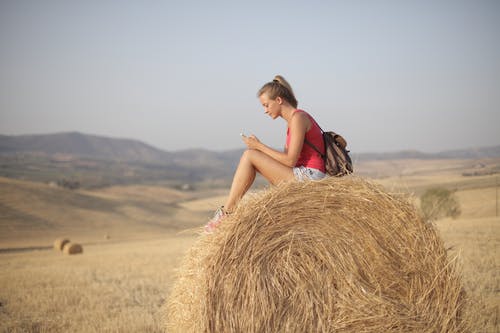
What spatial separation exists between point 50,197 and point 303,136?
44709 mm

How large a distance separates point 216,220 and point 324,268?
98 cm

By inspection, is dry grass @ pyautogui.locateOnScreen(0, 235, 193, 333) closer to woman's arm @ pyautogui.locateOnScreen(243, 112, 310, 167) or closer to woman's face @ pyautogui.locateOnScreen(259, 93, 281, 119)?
woman's arm @ pyautogui.locateOnScreen(243, 112, 310, 167)

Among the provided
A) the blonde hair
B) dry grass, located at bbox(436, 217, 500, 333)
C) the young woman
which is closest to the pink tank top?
the young woman

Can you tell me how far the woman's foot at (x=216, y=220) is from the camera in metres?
3.76

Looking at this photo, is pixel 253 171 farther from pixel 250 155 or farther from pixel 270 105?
pixel 270 105

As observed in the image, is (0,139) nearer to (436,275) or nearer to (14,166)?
(14,166)

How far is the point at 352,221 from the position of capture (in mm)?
3742

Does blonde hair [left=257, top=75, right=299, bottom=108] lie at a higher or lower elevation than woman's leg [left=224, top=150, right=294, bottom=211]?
higher

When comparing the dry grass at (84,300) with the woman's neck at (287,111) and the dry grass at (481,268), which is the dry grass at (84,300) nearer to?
the woman's neck at (287,111)

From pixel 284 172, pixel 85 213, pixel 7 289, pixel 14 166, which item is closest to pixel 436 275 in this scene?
pixel 284 172

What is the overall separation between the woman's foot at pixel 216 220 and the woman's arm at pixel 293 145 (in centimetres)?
68

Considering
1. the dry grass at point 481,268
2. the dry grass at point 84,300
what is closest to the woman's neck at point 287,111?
the dry grass at point 481,268

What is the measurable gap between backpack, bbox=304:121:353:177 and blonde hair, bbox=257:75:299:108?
47cm

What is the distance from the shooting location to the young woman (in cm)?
411
